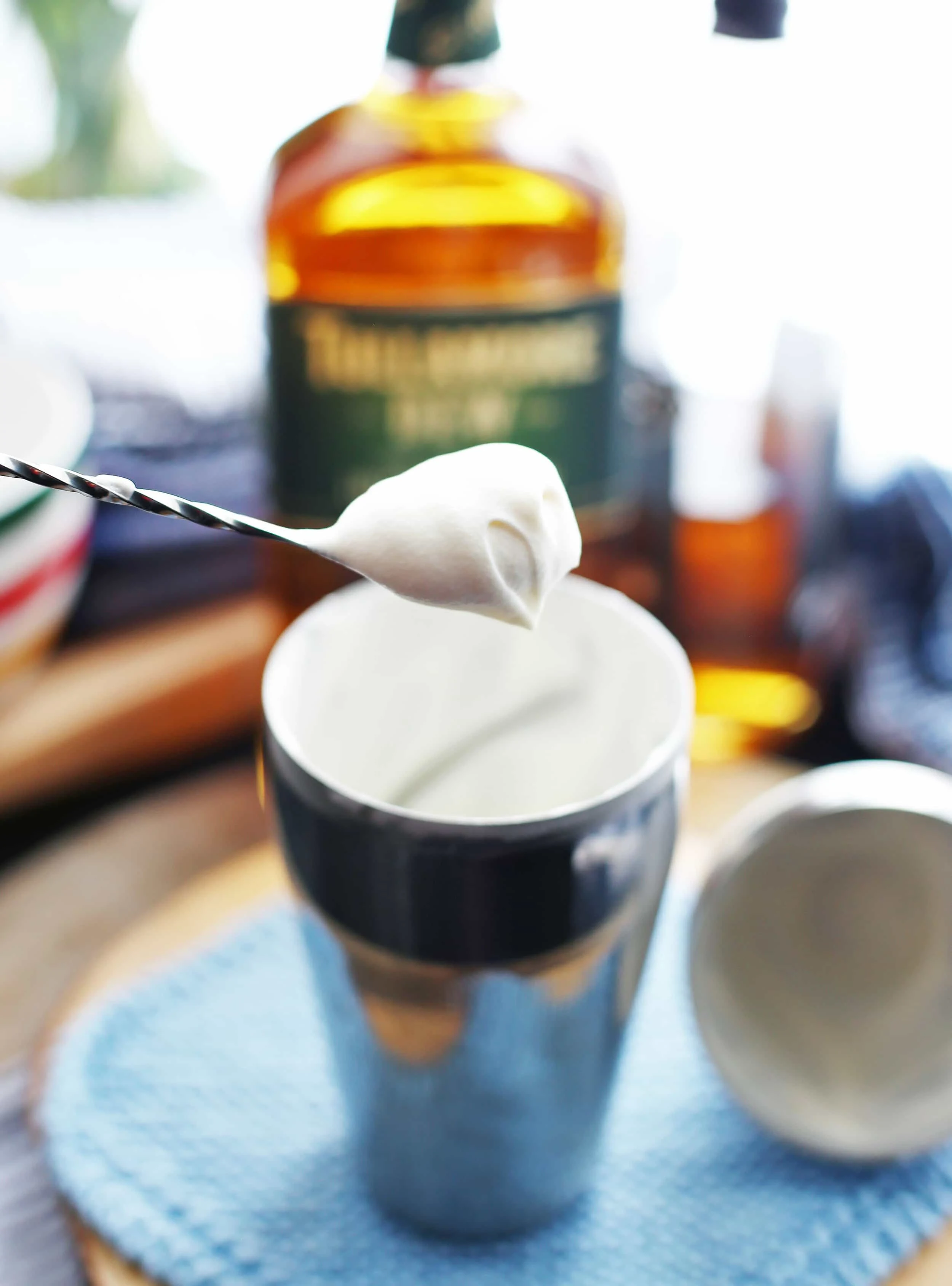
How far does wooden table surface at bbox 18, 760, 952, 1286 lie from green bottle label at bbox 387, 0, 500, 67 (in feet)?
0.97

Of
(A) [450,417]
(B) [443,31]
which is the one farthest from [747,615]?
(B) [443,31]

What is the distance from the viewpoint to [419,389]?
1.67ft

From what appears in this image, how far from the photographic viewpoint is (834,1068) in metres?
0.39

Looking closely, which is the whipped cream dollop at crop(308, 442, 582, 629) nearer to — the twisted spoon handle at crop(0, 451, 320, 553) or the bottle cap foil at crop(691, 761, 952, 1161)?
the twisted spoon handle at crop(0, 451, 320, 553)

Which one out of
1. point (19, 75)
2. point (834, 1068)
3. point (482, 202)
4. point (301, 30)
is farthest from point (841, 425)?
point (19, 75)

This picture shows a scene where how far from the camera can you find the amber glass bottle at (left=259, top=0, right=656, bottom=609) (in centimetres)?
51

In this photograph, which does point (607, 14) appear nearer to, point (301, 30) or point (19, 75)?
point (301, 30)

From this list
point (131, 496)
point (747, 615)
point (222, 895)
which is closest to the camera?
point (131, 496)

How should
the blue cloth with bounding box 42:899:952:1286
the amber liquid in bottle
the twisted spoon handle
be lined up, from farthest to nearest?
the amber liquid in bottle
the blue cloth with bounding box 42:899:952:1286
the twisted spoon handle

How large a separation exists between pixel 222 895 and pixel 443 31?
320 millimetres

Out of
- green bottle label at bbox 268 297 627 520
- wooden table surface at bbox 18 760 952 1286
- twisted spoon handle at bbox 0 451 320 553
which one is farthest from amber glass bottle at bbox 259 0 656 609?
twisted spoon handle at bbox 0 451 320 553

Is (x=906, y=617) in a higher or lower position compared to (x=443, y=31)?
lower

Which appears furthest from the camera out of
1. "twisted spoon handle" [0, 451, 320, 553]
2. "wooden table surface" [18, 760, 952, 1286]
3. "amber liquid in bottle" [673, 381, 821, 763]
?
"amber liquid in bottle" [673, 381, 821, 763]

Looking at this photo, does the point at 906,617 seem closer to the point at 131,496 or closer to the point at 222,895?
the point at 222,895
